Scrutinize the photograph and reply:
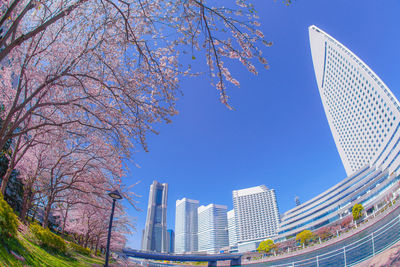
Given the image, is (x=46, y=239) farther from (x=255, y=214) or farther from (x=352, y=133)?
(x=255, y=214)

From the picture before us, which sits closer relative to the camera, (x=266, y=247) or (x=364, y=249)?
(x=364, y=249)

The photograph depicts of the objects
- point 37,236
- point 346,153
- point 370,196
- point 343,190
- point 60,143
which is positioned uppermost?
point 346,153

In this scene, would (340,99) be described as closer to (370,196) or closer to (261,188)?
(370,196)

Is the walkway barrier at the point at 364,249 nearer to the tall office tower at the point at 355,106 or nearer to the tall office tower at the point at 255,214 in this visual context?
the tall office tower at the point at 355,106

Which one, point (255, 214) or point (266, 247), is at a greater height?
point (255, 214)

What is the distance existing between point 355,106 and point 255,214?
113524mm

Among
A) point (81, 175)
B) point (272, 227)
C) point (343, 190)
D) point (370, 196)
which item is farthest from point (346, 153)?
point (81, 175)

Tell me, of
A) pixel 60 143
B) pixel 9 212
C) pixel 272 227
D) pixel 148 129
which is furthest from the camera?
pixel 272 227

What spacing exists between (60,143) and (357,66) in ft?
334

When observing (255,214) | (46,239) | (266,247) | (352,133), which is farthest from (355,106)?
(255,214)

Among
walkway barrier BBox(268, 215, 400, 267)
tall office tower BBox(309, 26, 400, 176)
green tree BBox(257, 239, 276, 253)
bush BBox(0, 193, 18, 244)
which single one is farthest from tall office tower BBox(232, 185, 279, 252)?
bush BBox(0, 193, 18, 244)

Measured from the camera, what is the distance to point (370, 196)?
60.2 m

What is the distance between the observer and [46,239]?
8.40 metres

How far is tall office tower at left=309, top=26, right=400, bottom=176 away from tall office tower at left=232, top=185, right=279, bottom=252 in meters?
78.7
